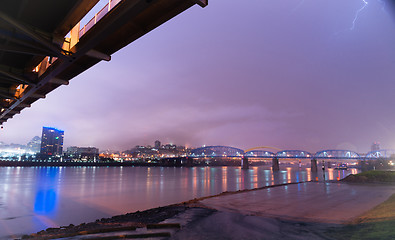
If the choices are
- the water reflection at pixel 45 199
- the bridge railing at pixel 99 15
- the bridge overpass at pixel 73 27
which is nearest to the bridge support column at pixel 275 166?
the water reflection at pixel 45 199

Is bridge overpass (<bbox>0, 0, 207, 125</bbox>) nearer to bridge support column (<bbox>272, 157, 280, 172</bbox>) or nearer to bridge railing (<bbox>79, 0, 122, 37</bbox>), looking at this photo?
bridge railing (<bbox>79, 0, 122, 37</bbox>)

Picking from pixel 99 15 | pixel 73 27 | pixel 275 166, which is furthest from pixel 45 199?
pixel 275 166

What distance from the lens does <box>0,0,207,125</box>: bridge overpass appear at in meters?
8.48

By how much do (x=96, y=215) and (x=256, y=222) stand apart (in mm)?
19441

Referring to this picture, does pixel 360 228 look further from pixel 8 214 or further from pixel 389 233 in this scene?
pixel 8 214

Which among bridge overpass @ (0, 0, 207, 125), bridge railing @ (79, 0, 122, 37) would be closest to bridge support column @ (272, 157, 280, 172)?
bridge overpass @ (0, 0, 207, 125)

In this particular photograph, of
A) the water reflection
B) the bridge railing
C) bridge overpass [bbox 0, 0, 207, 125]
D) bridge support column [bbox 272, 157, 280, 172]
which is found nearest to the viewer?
bridge overpass [bbox 0, 0, 207, 125]

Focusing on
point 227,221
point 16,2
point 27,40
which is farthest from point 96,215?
point 16,2

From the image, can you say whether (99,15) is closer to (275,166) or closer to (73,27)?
(73,27)

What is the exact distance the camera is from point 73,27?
10273 mm

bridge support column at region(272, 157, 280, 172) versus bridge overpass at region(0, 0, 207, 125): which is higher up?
bridge overpass at region(0, 0, 207, 125)

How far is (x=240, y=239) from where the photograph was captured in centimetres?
980

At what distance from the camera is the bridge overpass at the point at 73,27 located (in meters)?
8.48

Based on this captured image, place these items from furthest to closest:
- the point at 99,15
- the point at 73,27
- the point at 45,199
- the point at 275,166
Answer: the point at 275,166 < the point at 45,199 < the point at 73,27 < the point at 99,15
